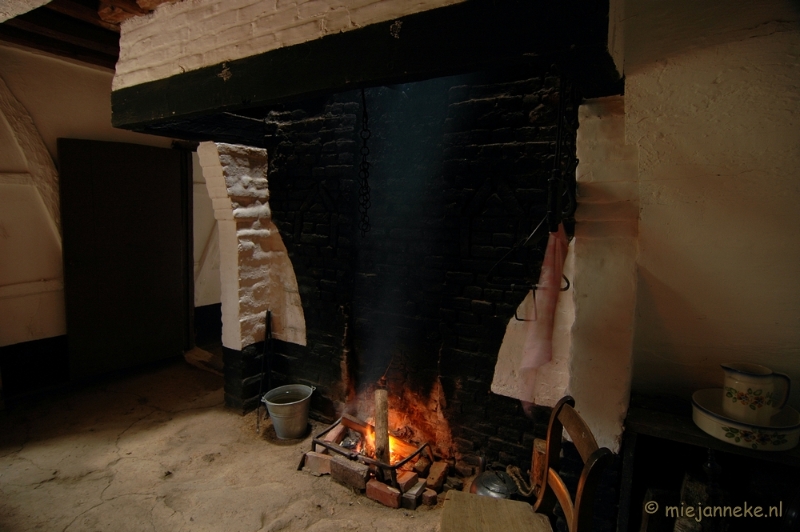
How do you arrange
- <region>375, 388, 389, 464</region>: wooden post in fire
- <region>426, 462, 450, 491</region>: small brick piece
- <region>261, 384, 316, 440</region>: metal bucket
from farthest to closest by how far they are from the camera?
<region>261, 384, 316, 440</region>: metal bucket < <region>375, 388, 389, 464</region>: wooden post in fire < <region>426, 462, 450, 491</region>: small brick piece

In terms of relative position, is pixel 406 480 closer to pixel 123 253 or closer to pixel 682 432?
pixel 682 432

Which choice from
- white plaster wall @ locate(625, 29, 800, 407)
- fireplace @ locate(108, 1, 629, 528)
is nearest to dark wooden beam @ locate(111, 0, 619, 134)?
fireplace @ locate(108, 1, 629, 528)

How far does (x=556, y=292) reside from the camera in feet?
8.06

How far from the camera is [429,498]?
268cm

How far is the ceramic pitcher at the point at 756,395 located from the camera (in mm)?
1616

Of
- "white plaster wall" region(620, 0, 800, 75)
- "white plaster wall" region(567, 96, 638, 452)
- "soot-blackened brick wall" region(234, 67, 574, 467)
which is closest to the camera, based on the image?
"white plaster wall" region(620, 0, 800, 75)

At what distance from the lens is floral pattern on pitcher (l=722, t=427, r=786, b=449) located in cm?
159

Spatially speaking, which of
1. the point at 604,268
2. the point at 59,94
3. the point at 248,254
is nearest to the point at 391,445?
the point at 248,254

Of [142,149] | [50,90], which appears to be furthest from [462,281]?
[50,90]

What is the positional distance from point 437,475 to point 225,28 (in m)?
2.90

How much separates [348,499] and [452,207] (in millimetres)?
2021

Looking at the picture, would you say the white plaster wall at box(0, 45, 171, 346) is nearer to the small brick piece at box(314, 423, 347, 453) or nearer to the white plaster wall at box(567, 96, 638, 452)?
the small brick piece at box(314, 423, 347, 453)

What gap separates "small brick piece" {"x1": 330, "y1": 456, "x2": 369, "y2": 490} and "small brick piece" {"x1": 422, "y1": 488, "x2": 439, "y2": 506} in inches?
15.6

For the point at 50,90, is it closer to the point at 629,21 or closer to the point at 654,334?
the point at 629,21
